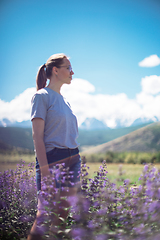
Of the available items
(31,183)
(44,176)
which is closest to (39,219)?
(44,176)

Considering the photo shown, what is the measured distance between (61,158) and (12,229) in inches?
39.0

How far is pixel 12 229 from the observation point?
6.27ft

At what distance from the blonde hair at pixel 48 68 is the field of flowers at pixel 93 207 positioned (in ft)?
3.10

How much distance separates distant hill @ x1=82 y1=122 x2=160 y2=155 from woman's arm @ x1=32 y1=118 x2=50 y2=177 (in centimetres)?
1487

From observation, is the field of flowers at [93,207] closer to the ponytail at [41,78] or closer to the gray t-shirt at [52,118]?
the gray t-shirt at [52,118]

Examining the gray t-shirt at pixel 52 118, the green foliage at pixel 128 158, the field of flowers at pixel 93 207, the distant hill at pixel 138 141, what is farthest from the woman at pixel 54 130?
the distant hill at pixel 138 141

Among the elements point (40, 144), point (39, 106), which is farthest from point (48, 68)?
point (40, 144)

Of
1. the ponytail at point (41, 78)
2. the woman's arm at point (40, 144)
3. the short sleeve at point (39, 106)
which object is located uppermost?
the ponytail at point (41, 78)

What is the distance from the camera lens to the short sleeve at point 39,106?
1.52 meters

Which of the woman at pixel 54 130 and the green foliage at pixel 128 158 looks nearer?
the woman at pixel 54 130

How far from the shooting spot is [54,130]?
5.31ft

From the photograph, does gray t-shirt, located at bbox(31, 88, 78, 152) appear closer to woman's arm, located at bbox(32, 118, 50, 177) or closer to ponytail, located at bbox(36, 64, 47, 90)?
woman's arm, located at bbox(32, 118, 50, 177)

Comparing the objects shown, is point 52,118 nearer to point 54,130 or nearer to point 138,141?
point 54,130

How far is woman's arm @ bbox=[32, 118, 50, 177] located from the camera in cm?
149
